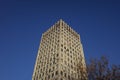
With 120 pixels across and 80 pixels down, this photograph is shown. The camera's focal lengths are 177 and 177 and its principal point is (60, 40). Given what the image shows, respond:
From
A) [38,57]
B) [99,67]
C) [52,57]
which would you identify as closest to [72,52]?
[52,57]

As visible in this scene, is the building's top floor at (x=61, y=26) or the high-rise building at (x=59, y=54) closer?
the high-rise building at (x=59, y=54)

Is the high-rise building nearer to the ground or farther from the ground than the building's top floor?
nearer to the ground

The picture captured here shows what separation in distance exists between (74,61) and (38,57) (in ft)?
55.9

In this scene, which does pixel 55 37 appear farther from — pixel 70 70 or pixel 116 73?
pixel 116 73

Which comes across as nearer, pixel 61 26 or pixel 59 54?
pixel 59 54

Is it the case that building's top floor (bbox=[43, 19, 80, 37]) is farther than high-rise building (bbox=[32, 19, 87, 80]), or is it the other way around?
building's top floor (bbox=[43, 19, 80, 37])

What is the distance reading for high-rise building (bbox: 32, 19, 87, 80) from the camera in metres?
61.3

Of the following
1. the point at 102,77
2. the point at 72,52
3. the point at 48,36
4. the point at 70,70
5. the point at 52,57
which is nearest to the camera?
the point at 102,77

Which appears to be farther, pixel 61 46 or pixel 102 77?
pixel 61 46

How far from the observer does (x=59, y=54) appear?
2579 inches

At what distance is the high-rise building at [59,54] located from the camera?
61.3 metres

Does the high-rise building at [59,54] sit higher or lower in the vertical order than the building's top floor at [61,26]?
lower

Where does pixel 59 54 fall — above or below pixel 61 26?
below

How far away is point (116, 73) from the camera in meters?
24.2
